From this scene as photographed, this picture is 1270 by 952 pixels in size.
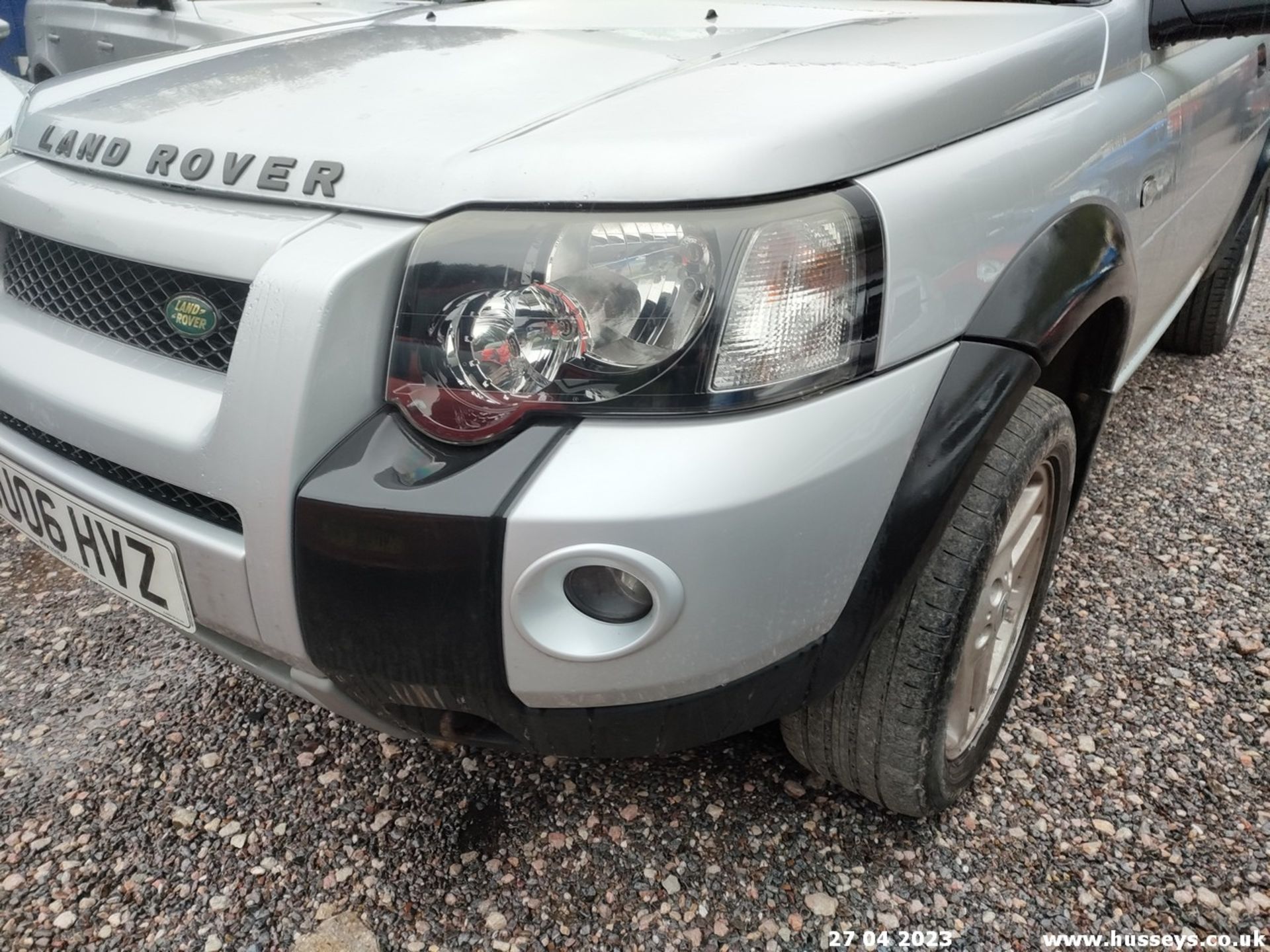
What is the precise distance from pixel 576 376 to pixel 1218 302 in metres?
3.53

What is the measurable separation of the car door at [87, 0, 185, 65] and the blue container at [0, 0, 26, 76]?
141cm

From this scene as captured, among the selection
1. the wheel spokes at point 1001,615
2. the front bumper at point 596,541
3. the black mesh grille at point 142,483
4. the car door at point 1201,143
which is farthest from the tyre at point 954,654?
the black mesh grille at point 142,483

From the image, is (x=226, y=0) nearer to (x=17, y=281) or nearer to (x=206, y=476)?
(x=17, y=281)

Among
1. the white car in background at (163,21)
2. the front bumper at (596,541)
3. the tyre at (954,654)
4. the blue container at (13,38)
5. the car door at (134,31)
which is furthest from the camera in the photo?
the blue container at (13,38)

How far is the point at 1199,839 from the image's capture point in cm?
172

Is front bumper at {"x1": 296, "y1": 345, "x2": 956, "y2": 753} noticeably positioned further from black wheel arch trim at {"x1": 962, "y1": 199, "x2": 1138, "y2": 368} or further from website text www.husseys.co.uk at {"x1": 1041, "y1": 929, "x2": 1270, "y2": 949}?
website text www.husseys.co.uk at {"x1": 1041, "y1": 929, "x2": 1270, "y2": 949}

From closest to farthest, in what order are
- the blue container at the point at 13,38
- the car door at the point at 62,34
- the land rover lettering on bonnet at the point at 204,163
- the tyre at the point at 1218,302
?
1. the land rover lettering on bonnet at the point at 204,163
2. the tyre at the point at 1218,302
3. the car door at the point at 62,34
4. the blue container at the point at 13,38

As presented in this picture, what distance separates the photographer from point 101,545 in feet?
4.72

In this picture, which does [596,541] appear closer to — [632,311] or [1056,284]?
[632,311]

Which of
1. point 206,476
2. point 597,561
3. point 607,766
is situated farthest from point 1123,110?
point 206,476

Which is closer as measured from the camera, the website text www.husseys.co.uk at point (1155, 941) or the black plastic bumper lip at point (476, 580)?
the black plastic bumper lip at point (476, 580)

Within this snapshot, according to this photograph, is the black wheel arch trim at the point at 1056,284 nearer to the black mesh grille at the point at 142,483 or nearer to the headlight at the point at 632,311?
the headlight at the point at 632,311

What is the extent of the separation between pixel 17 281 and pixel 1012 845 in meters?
2.00

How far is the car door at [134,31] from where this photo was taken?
447cm
